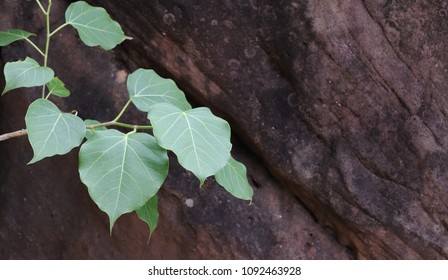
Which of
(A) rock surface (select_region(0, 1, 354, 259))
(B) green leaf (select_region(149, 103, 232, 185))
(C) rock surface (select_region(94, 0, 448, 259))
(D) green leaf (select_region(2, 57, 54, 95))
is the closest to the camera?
(B) green leaf (select_region(149, 103, 232, 185))

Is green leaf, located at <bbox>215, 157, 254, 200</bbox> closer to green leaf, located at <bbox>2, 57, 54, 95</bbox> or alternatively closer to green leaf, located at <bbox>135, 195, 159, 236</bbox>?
green leaf, located at <bbox>135, 195, 159, 236</bbox>

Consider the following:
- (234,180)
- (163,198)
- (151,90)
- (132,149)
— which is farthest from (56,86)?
(163,198)

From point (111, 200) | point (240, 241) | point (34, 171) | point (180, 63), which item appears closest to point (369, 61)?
point (180, 63)

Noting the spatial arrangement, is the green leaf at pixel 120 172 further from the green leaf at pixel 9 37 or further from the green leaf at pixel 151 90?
the green leaf at pixel 9 37

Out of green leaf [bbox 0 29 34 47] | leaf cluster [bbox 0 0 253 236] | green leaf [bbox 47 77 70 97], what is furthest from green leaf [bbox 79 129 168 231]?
green leaf [bbox 0 29 34 47]

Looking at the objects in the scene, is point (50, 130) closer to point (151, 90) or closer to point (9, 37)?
point (151, 90)
